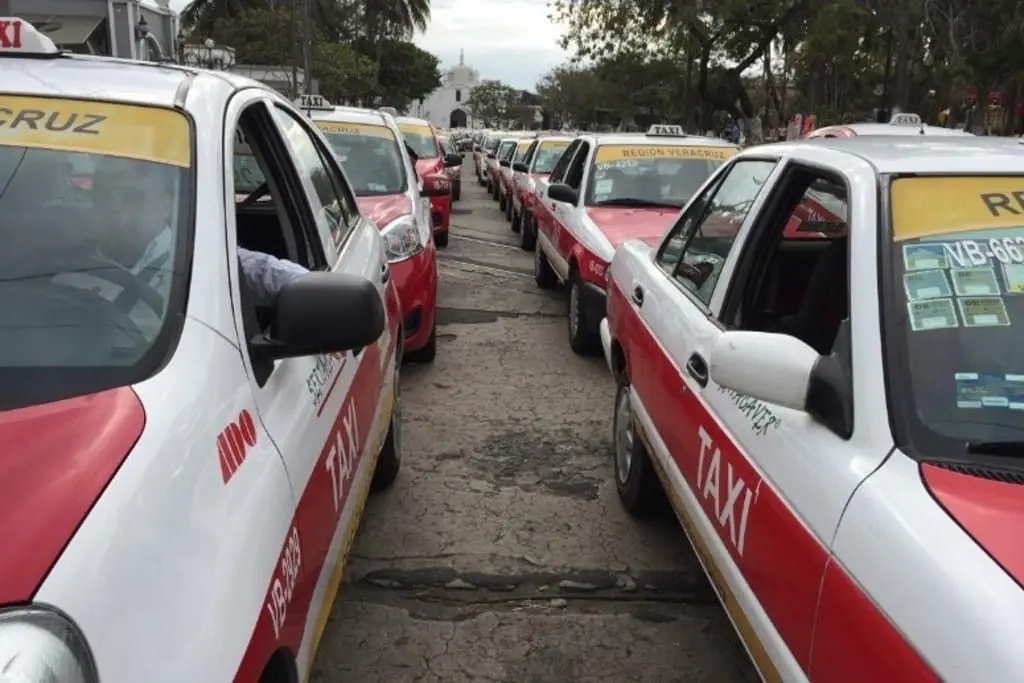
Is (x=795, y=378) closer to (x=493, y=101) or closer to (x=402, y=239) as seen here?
(x=402, y=239)

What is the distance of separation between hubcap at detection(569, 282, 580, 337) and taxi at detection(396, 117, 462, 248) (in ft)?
14.3

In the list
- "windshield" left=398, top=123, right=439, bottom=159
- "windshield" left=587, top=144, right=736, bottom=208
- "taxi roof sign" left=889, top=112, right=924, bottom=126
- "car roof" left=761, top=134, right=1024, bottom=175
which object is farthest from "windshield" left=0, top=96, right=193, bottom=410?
"windshield" left=398, top=123, right=439, bottom=159

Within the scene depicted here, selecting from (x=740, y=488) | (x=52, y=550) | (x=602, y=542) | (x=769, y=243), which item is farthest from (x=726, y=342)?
(x=602, y=542)

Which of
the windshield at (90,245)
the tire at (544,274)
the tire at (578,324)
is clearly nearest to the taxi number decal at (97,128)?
the windshield at (90,245)

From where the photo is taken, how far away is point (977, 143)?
292 cm

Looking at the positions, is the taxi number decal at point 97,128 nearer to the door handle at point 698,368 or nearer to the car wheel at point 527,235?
the door handle at point 698,368

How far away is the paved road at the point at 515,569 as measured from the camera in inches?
127

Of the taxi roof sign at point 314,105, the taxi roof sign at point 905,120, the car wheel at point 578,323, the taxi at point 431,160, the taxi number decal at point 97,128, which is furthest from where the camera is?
the taxi at point 431,160

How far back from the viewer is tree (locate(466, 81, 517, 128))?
10244 cm

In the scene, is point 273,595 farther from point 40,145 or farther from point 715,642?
point 715,642

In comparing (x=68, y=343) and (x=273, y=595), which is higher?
(x=68, y=343)

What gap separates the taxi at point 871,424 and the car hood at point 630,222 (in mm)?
3324

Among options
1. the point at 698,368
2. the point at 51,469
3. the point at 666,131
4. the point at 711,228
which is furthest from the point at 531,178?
the point at 51,469

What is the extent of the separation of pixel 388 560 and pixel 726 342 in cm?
209
